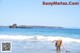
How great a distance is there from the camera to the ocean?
235cm

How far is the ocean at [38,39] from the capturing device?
2354mm

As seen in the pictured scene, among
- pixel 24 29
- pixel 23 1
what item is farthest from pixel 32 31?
pixel 23 1

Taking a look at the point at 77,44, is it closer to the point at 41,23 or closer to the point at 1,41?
→ the point at 41,23

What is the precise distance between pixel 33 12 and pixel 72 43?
44 centimetres

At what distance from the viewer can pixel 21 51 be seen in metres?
2.40

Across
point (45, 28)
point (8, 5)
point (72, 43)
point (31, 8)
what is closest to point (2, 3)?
point (8, 5)

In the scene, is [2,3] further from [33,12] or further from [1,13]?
[33,12]

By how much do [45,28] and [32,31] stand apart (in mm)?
117

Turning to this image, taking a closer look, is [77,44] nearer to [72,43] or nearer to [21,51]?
[72,43]

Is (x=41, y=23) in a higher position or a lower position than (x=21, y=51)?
higher

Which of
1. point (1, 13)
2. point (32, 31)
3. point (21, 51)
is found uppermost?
point (1, 13)

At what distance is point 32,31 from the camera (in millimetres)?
2387

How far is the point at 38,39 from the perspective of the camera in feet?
7.79

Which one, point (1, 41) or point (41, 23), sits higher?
point (41, 23)
